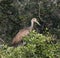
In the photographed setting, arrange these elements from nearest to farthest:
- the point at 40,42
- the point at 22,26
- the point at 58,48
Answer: the point at 40,42, the point at 58,48, the point at 22,26

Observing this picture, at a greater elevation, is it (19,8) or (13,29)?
(19,8)

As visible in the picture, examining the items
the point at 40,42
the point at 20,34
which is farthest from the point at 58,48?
the point at 20,34

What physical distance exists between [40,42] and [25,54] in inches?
19.6

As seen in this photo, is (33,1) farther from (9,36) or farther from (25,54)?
(25,54)

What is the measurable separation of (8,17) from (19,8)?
2.12ft

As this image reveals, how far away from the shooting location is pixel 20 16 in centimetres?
1277

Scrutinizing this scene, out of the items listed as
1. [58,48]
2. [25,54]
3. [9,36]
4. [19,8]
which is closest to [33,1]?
[19,8]

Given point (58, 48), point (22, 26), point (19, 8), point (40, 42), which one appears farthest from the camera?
point (22, 26)

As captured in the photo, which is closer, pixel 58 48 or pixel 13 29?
pixel 58 48

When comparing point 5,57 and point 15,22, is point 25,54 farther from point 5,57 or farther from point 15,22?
point 15,22

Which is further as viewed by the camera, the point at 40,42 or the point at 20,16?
the point at 20,16

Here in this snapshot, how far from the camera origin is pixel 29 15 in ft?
42.7

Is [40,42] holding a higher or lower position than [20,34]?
higher

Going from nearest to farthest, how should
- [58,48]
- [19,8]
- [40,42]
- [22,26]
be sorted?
1. [40,42]
2. [58,48]
3. [19,8]
4. [22,26]
